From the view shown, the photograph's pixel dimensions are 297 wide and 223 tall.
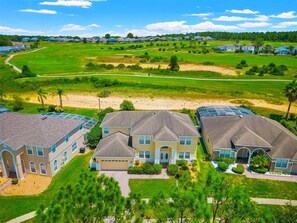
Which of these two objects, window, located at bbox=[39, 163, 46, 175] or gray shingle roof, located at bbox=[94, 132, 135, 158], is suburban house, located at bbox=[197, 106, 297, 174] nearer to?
gray shingle roof, located at bbox=[94, 132, 135, 158]

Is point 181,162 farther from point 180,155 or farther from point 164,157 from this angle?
point 164,157

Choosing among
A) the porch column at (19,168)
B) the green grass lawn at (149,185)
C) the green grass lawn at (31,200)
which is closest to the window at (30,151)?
the porch column at (19,168)

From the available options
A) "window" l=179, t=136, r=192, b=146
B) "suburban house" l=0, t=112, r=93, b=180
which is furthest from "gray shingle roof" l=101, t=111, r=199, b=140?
"suburban house" l=0, t=112, r=93, b=180

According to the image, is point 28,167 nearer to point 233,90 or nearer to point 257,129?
point 257,129

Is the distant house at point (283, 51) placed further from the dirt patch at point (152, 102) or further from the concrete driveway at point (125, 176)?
the concrete driveway at point (125, 176)

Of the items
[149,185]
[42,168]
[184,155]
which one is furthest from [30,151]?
[184,155]

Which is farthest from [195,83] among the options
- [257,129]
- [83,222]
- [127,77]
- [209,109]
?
[83,222]

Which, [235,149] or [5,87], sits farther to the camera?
[5,87]
